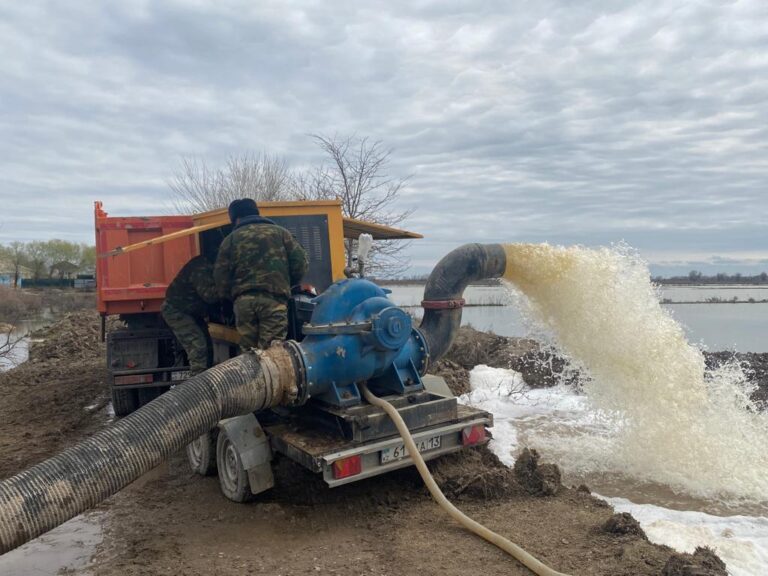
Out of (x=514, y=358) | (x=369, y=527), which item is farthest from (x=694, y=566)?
(x=514, y=358)

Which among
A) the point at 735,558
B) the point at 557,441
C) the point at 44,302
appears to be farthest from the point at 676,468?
the point at 44,302

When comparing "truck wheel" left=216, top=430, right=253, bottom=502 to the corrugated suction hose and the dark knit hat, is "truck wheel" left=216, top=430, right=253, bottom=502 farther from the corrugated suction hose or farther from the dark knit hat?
the dark knit hat

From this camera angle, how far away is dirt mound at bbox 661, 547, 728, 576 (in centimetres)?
336

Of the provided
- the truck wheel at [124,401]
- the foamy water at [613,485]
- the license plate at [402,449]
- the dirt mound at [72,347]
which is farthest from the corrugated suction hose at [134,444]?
the dirt mound at [72,347]

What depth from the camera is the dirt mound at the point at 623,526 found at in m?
4.14

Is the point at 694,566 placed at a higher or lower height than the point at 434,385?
lower

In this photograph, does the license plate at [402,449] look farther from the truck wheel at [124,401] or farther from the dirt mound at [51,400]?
the truck wheel at [124,401]

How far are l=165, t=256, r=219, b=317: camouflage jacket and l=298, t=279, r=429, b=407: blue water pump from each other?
150 centimetres

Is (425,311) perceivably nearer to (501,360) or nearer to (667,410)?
(667,410)

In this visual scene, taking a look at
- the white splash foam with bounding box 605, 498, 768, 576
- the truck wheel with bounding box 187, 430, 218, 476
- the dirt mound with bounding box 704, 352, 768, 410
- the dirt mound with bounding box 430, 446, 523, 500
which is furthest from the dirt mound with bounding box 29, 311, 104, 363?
the dirt mound with bounding box 704, 352, 768, 410

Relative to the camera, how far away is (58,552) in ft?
14.6

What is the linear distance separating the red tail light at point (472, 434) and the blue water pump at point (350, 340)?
2.14 ft

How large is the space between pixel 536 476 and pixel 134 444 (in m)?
3.29

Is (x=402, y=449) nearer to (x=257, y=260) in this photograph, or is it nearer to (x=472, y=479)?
(x=472, y=479)
